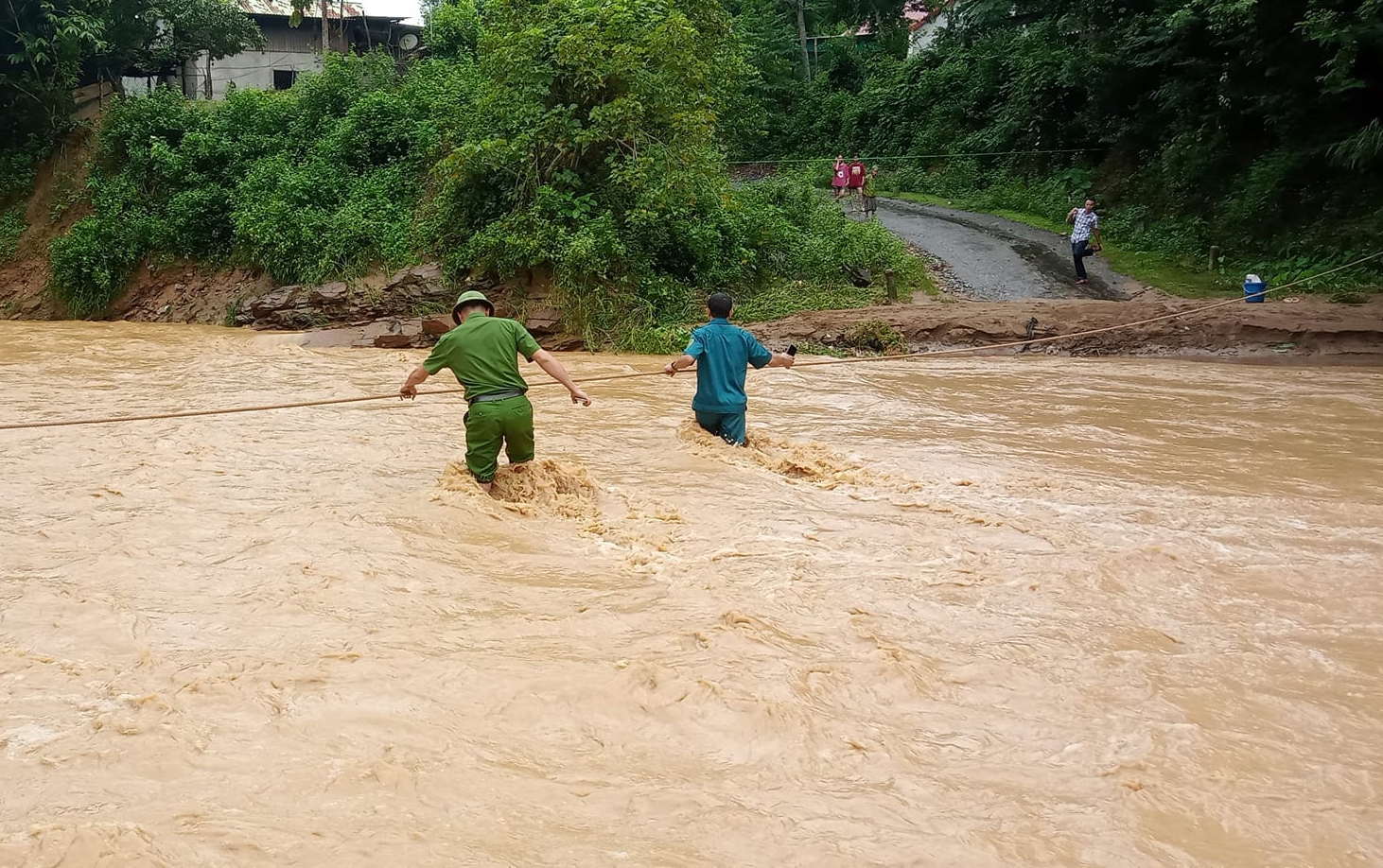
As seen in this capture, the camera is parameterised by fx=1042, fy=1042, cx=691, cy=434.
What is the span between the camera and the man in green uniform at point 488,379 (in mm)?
6914

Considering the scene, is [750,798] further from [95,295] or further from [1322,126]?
[95,295]

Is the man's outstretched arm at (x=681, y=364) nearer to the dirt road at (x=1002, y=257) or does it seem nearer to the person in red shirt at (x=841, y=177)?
the dirt road at (x=1002, y=257)

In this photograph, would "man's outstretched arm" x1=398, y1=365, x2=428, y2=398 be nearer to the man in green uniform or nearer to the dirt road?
the man in green uniform

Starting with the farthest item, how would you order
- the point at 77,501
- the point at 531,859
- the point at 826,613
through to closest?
the point at 77,501
the point at 826,613
the point at 531,859

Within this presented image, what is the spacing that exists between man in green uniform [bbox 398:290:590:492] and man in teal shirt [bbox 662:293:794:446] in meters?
1.49

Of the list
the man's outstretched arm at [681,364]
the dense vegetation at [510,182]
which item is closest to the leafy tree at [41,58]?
the dense vegetation at [510,182]

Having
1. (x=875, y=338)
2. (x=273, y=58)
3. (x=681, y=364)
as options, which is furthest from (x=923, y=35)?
(x=681, y=364)

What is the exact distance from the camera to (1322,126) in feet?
57.7

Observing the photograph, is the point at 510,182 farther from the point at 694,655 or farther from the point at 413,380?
the point at 694,655

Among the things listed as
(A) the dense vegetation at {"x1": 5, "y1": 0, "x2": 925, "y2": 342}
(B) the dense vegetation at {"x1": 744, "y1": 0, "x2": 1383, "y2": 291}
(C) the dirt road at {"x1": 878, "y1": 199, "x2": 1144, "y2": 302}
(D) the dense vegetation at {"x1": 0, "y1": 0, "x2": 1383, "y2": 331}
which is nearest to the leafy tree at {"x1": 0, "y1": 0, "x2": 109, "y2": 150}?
(D) the dense vegetation at {"x1": 0, "y1": 0, "x2": 1383, "y2": 331}

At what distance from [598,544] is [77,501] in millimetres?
3663

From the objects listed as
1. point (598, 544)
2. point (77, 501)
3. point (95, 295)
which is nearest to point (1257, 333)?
point (598, 544)

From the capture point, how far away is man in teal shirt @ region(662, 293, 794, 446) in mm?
8328

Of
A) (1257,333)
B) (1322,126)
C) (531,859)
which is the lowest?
(531,859)
